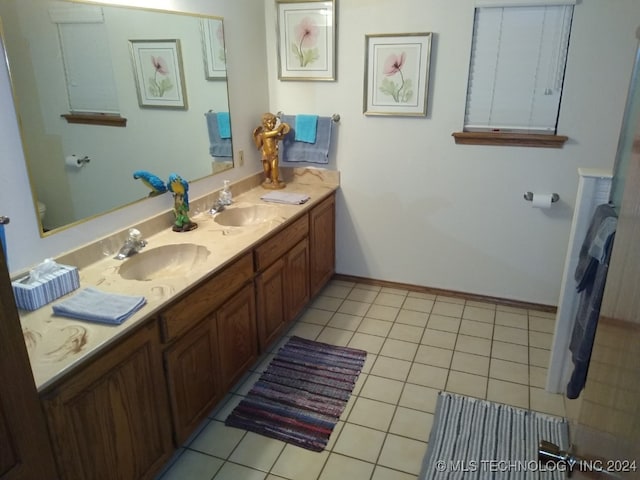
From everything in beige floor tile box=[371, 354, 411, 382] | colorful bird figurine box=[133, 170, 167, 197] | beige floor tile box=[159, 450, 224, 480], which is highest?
colorful bird figurine box=[133, 170, 167, 197]

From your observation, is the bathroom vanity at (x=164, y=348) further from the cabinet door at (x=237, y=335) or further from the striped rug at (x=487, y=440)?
the striped rug at (x=487, y=440)

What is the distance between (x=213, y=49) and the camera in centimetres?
279

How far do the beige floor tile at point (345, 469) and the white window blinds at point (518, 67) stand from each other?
210 centimetres

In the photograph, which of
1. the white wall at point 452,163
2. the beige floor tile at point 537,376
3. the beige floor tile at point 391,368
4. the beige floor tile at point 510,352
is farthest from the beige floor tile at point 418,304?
the beige floor tile at point 537,376

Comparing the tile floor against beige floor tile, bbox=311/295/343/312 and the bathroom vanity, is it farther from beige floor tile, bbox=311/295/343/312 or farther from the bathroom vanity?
the bathroom vanity

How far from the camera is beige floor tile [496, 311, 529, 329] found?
124 inches

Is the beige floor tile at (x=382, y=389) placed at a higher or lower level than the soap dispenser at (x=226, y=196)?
lower

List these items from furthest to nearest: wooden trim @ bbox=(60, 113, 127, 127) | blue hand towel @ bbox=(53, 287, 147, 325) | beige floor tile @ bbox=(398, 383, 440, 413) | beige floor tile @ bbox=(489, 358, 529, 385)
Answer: beige floor tile @ bbox=(489, 358, 529, 385) → beige floor tile @ bbox=(398, 383, 440, 413) → wooden trim @ bbox=(60, 113, 127, 127) → blue hand towel @ bbox=(53, 287, 147, 325)

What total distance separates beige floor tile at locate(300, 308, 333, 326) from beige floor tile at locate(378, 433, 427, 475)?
110cm

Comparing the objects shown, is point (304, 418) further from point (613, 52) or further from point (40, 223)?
point (613, 52)

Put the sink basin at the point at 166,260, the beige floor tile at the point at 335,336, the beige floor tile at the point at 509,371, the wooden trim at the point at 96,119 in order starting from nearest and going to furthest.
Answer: the wooden trim at the point at 96,119 < the sink basin at the point at 166,260 < the beige floor tile at the point at 509,371 < the beige floor tile at the point at 335,336

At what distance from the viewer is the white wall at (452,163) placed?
2.77 meters

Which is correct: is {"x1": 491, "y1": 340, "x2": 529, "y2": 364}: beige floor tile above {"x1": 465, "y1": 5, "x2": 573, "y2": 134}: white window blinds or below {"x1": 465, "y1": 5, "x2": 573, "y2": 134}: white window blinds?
below

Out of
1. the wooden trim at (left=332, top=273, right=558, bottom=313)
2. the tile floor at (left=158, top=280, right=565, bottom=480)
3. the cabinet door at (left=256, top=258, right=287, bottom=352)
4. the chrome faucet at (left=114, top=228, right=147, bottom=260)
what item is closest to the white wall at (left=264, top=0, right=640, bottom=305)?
the wooden trim at (left=332, top=273, right=558, bottom=313)
